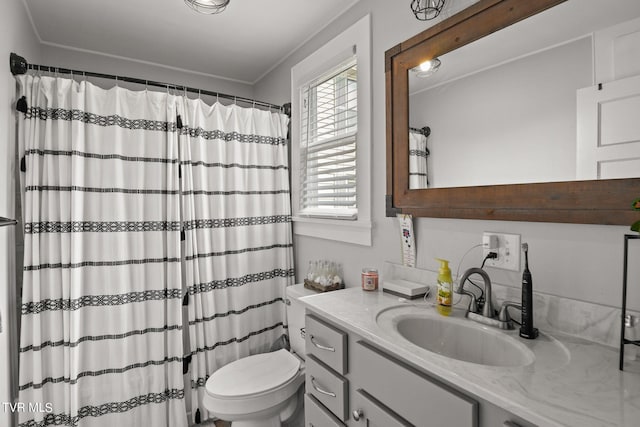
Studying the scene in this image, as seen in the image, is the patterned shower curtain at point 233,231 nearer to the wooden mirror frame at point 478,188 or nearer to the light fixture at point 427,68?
the wooden mirror frame at point 478,188

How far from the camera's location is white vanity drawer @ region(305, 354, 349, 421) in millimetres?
1196

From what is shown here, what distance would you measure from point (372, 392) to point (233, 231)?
1497mm

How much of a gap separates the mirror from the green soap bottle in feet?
1.21

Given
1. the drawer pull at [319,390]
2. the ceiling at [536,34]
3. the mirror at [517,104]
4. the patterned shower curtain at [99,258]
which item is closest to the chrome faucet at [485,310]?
the mirror at [517,104]

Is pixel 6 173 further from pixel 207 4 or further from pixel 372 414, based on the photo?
pixel 372 414

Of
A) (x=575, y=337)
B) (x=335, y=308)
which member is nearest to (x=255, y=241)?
(x=335, y=308)

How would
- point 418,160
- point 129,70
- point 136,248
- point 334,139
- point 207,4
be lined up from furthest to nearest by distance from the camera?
point 129,70 → point 334,139 → point 136,248 → point 207,4 → point 418,160

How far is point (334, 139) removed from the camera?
6.62 ft

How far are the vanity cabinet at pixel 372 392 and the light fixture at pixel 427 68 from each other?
3.92ft

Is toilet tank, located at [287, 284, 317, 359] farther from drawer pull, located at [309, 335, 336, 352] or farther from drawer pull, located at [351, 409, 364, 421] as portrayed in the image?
drawer pull, located at [351, 409, 364, 421]

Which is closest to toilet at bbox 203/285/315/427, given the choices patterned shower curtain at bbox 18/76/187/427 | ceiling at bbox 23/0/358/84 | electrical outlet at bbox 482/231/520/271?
patterned shower curtain at bbox 18/76/187/427

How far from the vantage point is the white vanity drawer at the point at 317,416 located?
126 cm

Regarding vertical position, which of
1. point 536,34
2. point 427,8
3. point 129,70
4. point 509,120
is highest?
point 129,70

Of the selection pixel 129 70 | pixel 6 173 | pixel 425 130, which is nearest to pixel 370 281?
pixel 425 130
